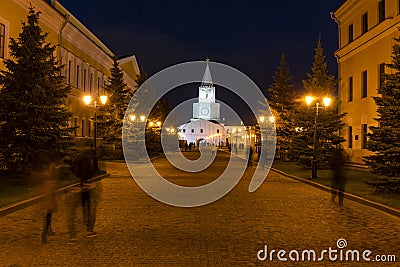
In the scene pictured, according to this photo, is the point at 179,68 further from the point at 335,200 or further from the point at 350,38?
the point at 335,200

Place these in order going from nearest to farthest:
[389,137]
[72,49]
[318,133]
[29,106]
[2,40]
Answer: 1. [389,137]
2. [29,106]
3. [2,40]
4. [318,133]
5. [72,49]

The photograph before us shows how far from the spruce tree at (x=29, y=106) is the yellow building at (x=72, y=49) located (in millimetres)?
3634

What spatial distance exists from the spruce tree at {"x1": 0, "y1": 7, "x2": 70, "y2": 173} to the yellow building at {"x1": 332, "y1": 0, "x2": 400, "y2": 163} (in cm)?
1662

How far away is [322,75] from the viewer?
3297 centimetres

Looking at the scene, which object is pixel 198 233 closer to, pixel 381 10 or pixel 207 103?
pixel 381 10

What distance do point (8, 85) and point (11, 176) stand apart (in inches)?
153

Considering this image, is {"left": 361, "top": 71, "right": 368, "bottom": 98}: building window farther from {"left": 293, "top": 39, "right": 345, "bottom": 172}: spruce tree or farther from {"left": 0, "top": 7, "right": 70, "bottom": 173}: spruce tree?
{"left": 0, "top": 7, "right": 70, "bottom": 173}: spruce tree

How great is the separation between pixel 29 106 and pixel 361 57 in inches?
864

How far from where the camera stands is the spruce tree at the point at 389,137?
1608 cm

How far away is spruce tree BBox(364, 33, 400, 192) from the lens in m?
16.1

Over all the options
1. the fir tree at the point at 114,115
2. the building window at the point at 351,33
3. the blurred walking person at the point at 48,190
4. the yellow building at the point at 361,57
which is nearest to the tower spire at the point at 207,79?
the fir tree at the point at 114,115

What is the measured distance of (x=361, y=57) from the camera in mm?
32562

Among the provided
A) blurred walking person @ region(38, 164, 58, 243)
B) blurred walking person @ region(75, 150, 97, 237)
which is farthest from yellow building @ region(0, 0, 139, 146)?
blurred walking person @ region(38, 164, 58, 243)

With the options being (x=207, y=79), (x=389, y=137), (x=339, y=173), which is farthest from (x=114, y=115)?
(x=207, y=79)
